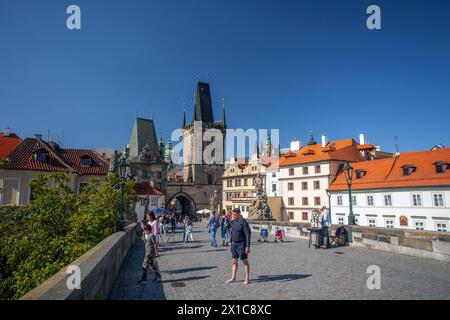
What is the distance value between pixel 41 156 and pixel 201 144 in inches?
1800

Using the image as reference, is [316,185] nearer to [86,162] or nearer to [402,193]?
[402,193]

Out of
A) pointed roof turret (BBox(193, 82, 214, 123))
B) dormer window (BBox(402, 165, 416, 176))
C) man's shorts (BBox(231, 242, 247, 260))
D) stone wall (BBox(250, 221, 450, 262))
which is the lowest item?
stone wall (BBox(250, 221, 450, 262))

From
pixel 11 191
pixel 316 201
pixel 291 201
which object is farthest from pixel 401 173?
pixel 11 191

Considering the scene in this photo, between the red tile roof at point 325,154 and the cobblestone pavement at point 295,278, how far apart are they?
33591mm

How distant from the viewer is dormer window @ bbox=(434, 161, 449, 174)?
31.0 metres

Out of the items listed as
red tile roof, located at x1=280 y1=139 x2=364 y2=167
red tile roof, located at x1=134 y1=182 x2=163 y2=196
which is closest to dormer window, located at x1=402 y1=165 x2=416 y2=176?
red tile roof, located at x1=280 y1=139 x2=364 y2=167

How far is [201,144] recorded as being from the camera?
74.8 meters

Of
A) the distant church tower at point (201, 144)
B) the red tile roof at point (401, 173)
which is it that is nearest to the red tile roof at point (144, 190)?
the distant church tower at point (201, 144)

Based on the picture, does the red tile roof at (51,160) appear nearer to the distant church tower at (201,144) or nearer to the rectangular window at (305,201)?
the rectangular window at (305,201)

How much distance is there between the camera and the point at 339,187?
1576 inches

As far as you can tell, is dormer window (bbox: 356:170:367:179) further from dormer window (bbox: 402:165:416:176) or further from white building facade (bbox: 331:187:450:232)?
dormer window (bbox: 402:165:416:176)

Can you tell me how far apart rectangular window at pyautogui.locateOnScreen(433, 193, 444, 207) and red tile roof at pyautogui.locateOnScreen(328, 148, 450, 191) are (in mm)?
1110
